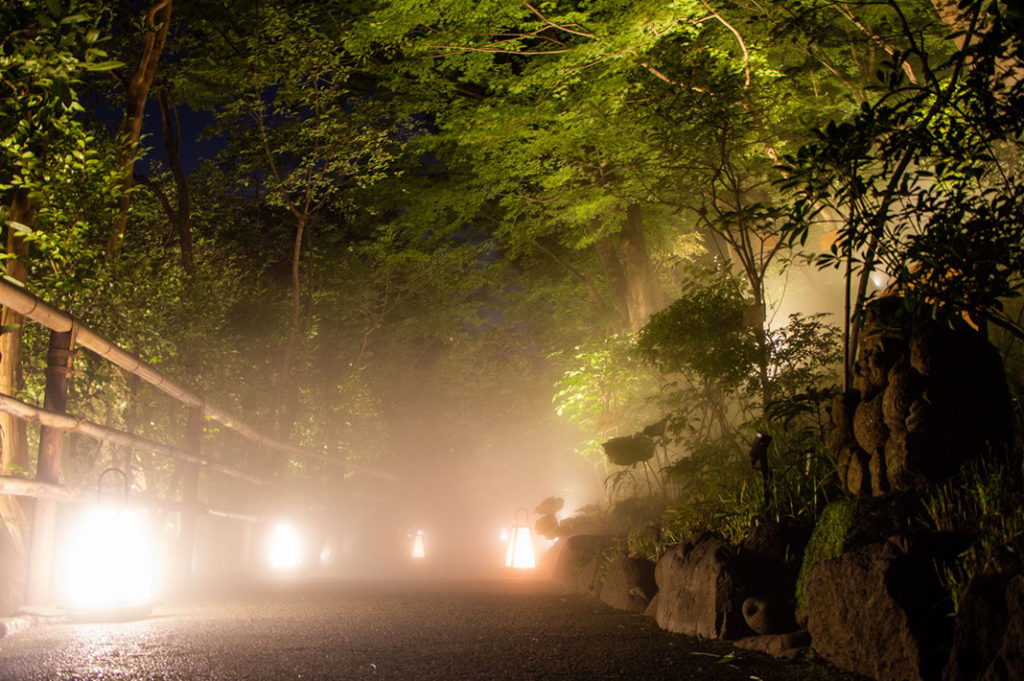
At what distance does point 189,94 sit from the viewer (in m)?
14.1

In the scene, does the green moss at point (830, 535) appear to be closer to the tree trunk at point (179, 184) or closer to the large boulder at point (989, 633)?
the large boulder at point (989, 633)

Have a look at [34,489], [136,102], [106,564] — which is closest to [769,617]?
[106,564]

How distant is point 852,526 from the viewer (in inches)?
166

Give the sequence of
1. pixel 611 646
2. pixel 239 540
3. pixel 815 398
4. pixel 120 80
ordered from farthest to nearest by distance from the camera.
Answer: pixel 239 540, pixel 120 80, pixel 815 398, pixel 611 646

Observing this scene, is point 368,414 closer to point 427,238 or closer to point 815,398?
point 427,238

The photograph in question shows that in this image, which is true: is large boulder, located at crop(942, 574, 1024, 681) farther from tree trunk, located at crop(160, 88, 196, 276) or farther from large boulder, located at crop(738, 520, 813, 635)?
tree trunk, located at crop(160, 88, 196, 276)

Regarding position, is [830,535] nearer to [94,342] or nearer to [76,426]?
[76,426]

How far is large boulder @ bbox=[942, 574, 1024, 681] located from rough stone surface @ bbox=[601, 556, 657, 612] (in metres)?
3.92

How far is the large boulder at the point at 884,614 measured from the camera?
337 centimetres

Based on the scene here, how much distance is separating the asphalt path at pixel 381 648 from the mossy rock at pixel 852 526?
658mm

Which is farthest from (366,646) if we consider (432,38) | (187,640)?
(432,38)

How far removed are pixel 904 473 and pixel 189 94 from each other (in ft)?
46.7

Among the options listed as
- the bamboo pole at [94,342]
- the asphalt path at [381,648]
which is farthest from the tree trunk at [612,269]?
the asphalt path at [381,648]

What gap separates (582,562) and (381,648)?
544 centimetres
